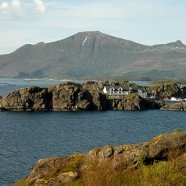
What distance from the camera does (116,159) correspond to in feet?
183

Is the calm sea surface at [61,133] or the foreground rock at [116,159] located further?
the calm sea surface at [61,133]

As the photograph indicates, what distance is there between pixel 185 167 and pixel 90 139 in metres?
82.0

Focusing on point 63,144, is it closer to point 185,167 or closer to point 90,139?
point 90,139

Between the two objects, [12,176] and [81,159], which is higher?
[81,159]

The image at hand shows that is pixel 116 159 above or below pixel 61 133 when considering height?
above

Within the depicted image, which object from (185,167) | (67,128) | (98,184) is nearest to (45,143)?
(67,128)

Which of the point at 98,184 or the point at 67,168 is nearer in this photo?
the point at 98,184

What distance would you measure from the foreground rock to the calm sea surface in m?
21.0

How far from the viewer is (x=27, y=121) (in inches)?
6944

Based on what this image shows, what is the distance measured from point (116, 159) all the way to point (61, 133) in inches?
3584

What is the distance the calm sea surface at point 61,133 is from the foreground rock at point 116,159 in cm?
2096

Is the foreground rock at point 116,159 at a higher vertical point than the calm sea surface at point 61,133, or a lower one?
higher

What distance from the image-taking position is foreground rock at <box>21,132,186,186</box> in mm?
54844

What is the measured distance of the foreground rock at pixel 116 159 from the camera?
5484 centimetres
